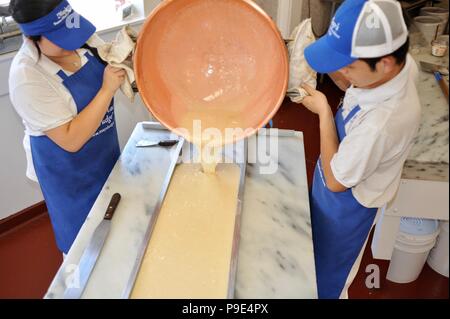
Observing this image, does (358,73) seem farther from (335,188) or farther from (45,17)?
(45,17)

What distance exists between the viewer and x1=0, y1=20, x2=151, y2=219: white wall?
177 centimetres

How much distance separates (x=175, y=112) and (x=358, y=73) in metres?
0.45

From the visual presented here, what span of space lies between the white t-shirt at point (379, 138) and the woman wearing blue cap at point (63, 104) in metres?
0.58

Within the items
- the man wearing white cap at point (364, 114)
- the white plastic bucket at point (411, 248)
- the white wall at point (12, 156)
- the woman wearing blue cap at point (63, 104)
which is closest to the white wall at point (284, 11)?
the white wall at point (12, 156)

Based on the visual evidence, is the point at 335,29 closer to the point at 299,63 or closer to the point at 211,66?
the point at 299,63

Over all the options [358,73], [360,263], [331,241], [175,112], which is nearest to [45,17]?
[175,112]

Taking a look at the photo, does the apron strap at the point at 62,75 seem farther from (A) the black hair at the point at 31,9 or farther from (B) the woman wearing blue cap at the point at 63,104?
(A) the black hair at the point at 31,9

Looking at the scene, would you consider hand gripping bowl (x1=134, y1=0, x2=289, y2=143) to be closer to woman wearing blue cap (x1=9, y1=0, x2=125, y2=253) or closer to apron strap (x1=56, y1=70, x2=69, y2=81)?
woman wearing blue cap (x1=9, y1=0, x2=125, y2=253)

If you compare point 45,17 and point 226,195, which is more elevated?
point 45,17

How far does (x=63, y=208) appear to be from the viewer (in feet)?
4.14


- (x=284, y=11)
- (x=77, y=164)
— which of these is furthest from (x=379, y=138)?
(x=284, y=11)

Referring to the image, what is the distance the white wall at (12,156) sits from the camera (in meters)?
1.77

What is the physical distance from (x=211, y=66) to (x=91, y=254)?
52 cm

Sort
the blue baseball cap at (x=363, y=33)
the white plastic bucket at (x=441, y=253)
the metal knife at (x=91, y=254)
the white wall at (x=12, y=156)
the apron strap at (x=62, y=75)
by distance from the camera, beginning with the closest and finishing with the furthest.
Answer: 1. the white plastic bucket at (x=441, y=253)
2. the blue baseball cap at (x=363, y=33)
3. the metal knife at (x=91, y=254)
4. the apron strap at (x=62, y=75)
5. the white wall at (x=12, y=156)
